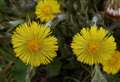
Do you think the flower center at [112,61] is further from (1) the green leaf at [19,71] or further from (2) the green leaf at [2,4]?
(2) the green leaf at [2,4]

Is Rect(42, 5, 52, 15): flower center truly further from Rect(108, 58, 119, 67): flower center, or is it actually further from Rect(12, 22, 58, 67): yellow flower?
Rect(108, 58, 119, 67): flower center

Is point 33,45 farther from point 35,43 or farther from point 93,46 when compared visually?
point 93,46

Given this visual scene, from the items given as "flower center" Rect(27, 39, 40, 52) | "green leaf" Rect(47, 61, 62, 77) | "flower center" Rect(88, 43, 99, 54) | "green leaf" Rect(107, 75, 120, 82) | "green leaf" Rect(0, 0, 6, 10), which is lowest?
"green leaf" Rect(107, 75, 120, 82)

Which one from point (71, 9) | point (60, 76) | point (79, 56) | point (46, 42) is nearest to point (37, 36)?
point (46, 42)

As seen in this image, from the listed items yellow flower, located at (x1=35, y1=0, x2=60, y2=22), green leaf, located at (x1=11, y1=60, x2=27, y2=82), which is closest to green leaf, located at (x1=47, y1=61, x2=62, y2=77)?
green leaf, located at (x1=11, y1=60, x2=27, y2=82)

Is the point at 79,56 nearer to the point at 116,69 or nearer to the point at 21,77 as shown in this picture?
the point at 116,69

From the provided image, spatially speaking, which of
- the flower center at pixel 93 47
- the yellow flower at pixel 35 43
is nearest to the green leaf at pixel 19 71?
the yellow flower at pixel 35 43

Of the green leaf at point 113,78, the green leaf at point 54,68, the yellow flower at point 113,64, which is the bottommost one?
the green leaf at point 113,78
